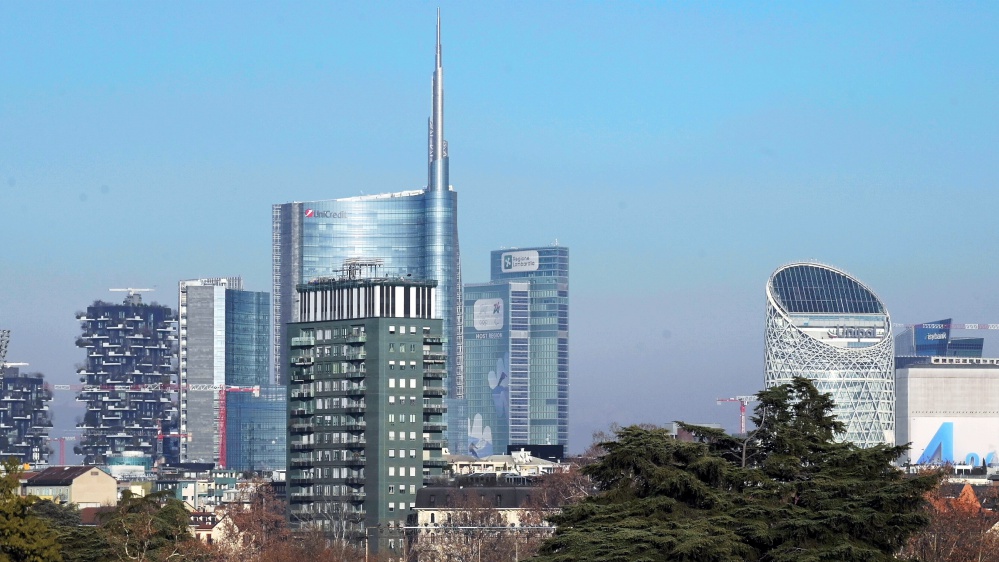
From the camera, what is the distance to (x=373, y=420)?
193875mm

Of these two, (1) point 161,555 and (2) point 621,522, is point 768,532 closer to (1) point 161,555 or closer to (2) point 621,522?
(2) point 621,522

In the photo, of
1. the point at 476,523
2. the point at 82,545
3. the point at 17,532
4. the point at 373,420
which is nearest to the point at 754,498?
the point at 17,532

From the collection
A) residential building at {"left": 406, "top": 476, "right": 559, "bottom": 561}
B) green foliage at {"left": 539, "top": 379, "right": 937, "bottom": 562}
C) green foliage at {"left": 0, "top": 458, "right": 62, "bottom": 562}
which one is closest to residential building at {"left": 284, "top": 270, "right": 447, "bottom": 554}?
residential building at {"left": 406, "top": 476, "right": 559, "bottom": 561}

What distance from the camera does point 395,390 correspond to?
195 meters

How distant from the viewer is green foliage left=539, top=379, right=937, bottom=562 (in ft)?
211

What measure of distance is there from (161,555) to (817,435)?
29.1m

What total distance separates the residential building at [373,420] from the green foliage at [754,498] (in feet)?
393

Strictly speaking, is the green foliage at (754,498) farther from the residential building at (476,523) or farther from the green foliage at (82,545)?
the residential building at (476,523)

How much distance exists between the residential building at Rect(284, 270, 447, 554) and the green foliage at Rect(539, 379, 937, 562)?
11972cm

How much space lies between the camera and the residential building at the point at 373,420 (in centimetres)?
19338

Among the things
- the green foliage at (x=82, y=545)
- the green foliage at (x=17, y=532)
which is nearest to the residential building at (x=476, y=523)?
the green foliage at (x=82, y=545)

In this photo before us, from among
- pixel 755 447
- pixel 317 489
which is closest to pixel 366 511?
pixel 317 489

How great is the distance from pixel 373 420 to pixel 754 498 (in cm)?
12786

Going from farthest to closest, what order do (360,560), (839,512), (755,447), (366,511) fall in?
1. (366,511)
2. (360,560)
3. (755,447)
4. (839,512)
